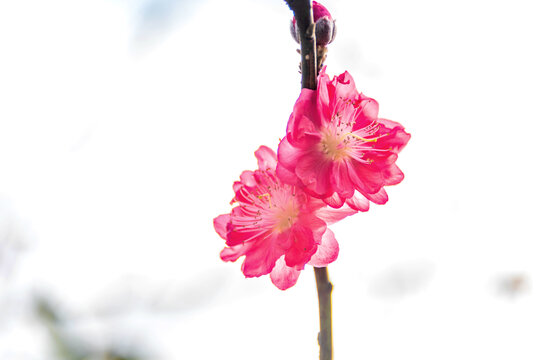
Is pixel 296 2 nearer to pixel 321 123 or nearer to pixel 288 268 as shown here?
pixel 321 123

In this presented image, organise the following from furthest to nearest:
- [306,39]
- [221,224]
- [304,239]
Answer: [221,224]
[304,239]
[306,39]

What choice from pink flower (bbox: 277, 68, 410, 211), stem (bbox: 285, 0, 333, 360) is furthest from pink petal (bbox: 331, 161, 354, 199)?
stem (bbox: 285, 0, 333, 360)

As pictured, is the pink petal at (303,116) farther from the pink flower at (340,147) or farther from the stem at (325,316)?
the stem at (325,316)

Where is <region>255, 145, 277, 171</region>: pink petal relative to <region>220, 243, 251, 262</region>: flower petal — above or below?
above

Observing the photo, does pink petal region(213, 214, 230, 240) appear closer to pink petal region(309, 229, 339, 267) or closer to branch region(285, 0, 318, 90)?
pink petal region(309, 229, 339, 267)

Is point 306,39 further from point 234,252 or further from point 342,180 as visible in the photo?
point 234,252

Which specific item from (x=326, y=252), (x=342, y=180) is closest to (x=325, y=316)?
(x=326, y=252)
